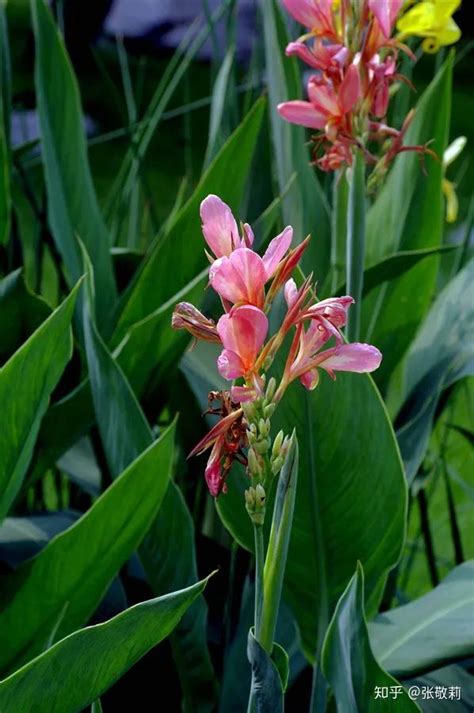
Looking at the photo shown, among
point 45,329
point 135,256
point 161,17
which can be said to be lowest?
point 161,17

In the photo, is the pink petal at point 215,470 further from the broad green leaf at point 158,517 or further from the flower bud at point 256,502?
the broad green leaf at point 158,517

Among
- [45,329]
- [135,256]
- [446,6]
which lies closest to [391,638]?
[45,329]

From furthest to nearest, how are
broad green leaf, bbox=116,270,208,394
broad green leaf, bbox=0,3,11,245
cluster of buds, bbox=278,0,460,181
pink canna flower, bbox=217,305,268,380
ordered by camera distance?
broad green leaf, bbox=0,3,11,245 < broad green leaf, bbox=116,270,208,394 < cluster of buds, bbox=278,0,460,181 < pink canna flower, bbox=217,305,268,380

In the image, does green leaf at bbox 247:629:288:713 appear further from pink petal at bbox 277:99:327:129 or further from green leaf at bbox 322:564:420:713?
pink petal at bbox 277:99:327:129

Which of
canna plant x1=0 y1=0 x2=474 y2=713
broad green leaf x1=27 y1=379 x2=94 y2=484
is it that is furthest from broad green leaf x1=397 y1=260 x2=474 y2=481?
broad green leaf x1=27 y1=379 x2=94 y2=484

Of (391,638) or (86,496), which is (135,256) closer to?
(86,496)

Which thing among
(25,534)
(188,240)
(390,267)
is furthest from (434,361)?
(25,534)

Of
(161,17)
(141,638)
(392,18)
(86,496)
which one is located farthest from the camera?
(161,17)
